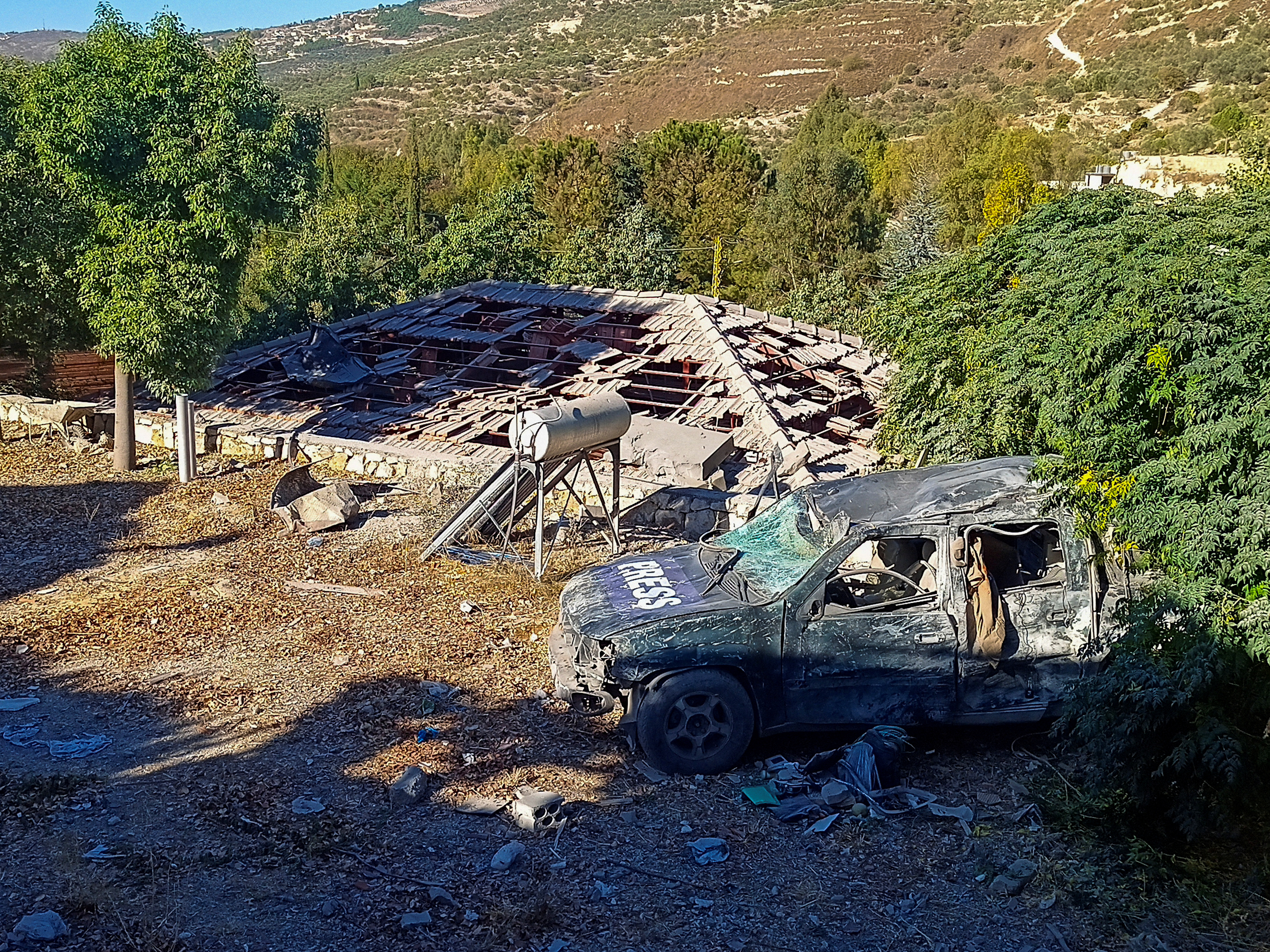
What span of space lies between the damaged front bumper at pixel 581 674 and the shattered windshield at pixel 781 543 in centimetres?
111

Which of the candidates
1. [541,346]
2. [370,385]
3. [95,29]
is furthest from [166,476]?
[541,346]

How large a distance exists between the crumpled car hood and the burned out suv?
18 mm

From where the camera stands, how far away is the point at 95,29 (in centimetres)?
1468

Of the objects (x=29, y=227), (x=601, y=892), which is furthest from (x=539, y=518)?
(x=29, y=227)

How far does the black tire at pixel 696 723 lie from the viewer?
726 cm

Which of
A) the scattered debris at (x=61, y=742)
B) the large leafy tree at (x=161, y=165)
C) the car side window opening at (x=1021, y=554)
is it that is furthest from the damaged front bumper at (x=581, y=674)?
the large leafy tree at (x=161, y=165)

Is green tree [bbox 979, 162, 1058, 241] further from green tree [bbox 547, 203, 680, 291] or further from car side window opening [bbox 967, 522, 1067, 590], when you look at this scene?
car side window opening [bbox 967, 522, 1067, 590]

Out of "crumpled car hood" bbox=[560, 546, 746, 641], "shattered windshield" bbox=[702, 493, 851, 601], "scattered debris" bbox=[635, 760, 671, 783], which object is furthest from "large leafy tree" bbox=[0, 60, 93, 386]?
"scattered debris" bbox=[635, 760, 671, 783]

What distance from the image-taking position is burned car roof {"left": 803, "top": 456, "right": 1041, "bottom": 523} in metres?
7.86

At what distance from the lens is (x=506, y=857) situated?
247 inches

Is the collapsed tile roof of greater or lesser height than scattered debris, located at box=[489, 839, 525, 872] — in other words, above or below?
above

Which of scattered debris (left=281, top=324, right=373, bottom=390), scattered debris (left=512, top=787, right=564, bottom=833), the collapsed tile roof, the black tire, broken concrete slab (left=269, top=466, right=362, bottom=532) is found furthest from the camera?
scattered debris (left=281, top=324, right=373, bottom=390)

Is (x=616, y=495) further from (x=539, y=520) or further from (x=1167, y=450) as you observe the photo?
(x=1167, y=450)

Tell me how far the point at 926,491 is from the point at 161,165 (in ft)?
36.6
